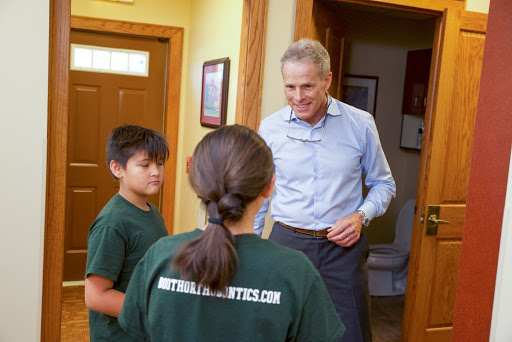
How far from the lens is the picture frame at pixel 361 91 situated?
475 centimetres

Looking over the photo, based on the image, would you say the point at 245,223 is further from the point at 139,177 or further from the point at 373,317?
the point at 373,317

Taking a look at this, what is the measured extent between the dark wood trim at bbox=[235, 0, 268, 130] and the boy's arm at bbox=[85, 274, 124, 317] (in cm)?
145

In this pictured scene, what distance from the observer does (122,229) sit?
155 cm

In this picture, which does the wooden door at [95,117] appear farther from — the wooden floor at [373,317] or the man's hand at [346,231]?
the man's hand at [346,231]

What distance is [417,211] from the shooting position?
3264 millimetres

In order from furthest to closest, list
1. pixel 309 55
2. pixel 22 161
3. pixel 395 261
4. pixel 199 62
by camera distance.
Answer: pixel 395 261 < pixel 199 62 < pixel 22 161 < pixel 309 55

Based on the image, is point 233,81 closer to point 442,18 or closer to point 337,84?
point 337,84

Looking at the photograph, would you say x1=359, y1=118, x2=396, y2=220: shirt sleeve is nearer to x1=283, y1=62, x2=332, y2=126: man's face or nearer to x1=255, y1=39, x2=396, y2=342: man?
x1=255, y1=39, x2=396, y2=342: man

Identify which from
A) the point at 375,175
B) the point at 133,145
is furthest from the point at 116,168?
the point at 375,175

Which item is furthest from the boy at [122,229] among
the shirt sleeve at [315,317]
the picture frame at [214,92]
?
the picture frame at [214,92]

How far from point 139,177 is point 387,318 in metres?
3.10

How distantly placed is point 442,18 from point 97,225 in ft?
7.92

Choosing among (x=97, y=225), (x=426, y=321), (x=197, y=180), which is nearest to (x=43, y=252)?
(x=97, y=225)

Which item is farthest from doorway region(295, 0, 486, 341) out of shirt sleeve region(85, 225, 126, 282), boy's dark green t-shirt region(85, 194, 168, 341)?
shirt sleeve region(85, 225, 126, 282)
